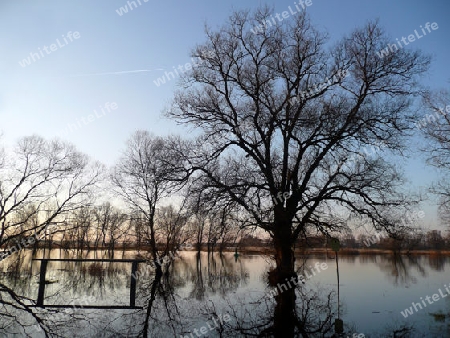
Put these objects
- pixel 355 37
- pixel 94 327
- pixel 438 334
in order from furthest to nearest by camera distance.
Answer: pixel 355 37
pixel 94 327
pixel 438 334

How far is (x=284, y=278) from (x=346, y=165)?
21.9 feet

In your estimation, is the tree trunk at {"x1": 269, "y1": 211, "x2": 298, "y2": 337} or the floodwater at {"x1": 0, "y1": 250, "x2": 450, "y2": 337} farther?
the tree trunk at {"x1": 269, "y1": 211, "x2": 298, "y2": 337}

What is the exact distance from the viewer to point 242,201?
17578mm

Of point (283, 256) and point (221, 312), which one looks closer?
point (221, 312)

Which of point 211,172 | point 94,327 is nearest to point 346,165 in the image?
point 211,172

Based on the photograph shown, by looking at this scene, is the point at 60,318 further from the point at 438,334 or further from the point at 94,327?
the point at 438,334

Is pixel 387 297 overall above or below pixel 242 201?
below

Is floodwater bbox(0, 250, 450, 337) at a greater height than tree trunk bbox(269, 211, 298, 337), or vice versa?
tree trunk bbox(269, 211, 298, 337)

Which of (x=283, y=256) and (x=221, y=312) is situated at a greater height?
(x=283, y=256)

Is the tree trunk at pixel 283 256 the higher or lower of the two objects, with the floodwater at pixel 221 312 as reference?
higher

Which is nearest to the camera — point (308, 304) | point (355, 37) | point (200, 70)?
point (308, 304)

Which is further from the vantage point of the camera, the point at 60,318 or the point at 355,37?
the point at 355,37

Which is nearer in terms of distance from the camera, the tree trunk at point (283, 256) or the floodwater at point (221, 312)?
the floodwater at point (221, 312)

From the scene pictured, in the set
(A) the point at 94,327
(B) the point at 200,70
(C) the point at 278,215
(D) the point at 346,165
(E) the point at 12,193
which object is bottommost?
(A) the point at 94,327
